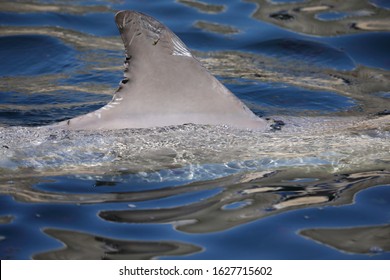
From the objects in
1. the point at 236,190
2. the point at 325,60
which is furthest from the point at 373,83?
the point at 236,190

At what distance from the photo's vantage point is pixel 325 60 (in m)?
8.38

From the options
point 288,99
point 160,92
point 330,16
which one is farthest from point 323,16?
point 160,92

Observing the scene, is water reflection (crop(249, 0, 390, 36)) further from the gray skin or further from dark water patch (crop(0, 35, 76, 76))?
the gray skin

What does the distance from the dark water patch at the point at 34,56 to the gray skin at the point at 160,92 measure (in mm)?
2938

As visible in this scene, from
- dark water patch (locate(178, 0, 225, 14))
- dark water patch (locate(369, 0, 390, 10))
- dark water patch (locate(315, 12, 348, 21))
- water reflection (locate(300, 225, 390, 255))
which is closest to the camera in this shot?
water reflection (locate(300, 225, 390, 255))

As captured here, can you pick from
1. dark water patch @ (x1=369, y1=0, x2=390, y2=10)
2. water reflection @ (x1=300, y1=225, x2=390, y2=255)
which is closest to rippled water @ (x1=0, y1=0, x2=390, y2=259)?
water reflection @ (x1=300, y1=225, x2=390, y2=255)

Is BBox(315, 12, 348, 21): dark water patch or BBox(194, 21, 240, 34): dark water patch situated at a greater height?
BBox(315, 12, 348, 21): dark water patch

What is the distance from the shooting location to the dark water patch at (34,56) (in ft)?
26.5

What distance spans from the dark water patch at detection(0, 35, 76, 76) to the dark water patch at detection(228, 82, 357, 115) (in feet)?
6.03

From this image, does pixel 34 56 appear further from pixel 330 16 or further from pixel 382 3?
pixel 382 3

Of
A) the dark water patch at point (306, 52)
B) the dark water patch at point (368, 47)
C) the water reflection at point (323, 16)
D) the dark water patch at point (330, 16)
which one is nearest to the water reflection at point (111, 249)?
the dark water patch at point (306, 52)

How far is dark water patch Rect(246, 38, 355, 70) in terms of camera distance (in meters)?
8.34

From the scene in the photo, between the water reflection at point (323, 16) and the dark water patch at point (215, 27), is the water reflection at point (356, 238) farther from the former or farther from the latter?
the dark water patch at point (215, 27)

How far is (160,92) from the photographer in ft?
17.2
